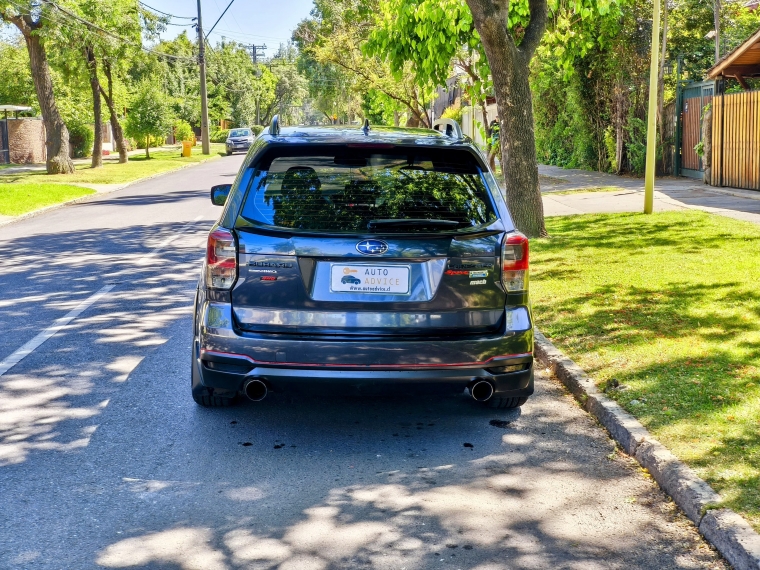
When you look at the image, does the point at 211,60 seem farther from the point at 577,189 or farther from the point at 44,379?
the point at 44,379

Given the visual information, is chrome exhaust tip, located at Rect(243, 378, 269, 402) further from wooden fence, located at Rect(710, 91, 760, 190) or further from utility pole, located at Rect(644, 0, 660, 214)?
wooden fence, located at Rect(710, 91, 760, 190)

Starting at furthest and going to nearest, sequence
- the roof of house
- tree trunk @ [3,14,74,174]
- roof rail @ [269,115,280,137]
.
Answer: tree trunk @ [3,14,74,174], the roof of house, roof rail @ [269,115,280,137]

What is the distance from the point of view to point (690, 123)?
24.2 m

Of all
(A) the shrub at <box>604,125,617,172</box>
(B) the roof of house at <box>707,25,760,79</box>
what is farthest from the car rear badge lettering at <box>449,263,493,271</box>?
(A) the shrub at <box>604,125,617,172</box>

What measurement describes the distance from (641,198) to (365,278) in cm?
1569

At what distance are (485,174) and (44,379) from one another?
346 centimetres

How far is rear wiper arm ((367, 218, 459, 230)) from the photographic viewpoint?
511 centimetres

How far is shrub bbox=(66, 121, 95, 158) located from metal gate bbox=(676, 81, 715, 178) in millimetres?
33196

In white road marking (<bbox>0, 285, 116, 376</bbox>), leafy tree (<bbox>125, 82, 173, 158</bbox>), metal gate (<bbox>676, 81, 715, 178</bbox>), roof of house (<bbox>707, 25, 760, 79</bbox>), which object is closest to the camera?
white road marking (<bbox>0, 285, 116, 376</bbox>)

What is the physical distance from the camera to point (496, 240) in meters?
5.23

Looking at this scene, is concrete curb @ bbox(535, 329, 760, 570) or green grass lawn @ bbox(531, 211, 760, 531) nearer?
concrete curb @ bbox(535, 329, 760, 570)

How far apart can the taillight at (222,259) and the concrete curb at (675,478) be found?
2.36m

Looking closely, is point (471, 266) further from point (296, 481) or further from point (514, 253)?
point (296, 481)

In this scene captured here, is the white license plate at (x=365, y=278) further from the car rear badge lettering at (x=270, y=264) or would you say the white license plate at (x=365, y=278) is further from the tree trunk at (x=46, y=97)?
the tree trunk at (x=46, y=97)
